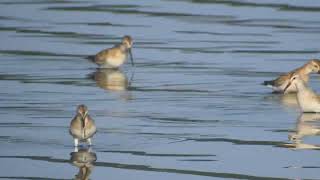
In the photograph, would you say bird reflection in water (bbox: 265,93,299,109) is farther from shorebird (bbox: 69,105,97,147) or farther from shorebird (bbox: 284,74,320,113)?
shorebird (bbox: 69,105,97,147)

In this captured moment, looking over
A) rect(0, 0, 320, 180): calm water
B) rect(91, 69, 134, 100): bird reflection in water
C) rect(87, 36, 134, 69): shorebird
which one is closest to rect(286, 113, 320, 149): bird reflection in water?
rect(0, 0, 320, 180): calm water

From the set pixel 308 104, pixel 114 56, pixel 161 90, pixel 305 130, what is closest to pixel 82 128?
pixel 305 130

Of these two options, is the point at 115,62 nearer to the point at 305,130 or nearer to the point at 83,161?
the point at 305,130

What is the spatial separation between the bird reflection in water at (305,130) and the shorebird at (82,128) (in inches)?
103

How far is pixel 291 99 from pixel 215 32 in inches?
346

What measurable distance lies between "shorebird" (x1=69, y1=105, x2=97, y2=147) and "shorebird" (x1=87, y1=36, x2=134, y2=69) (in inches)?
363

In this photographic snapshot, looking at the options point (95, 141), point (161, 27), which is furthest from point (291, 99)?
point (161, 27)

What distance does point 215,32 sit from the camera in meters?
30.7

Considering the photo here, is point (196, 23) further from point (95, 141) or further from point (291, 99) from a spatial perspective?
point (95, 141)

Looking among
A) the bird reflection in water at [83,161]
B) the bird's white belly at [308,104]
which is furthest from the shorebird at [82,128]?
the bird's white belly at [308,104]

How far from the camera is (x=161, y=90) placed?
2247 cm

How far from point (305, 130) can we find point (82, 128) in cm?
352

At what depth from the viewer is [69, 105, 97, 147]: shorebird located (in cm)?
1642

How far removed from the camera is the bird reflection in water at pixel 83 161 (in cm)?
1483
